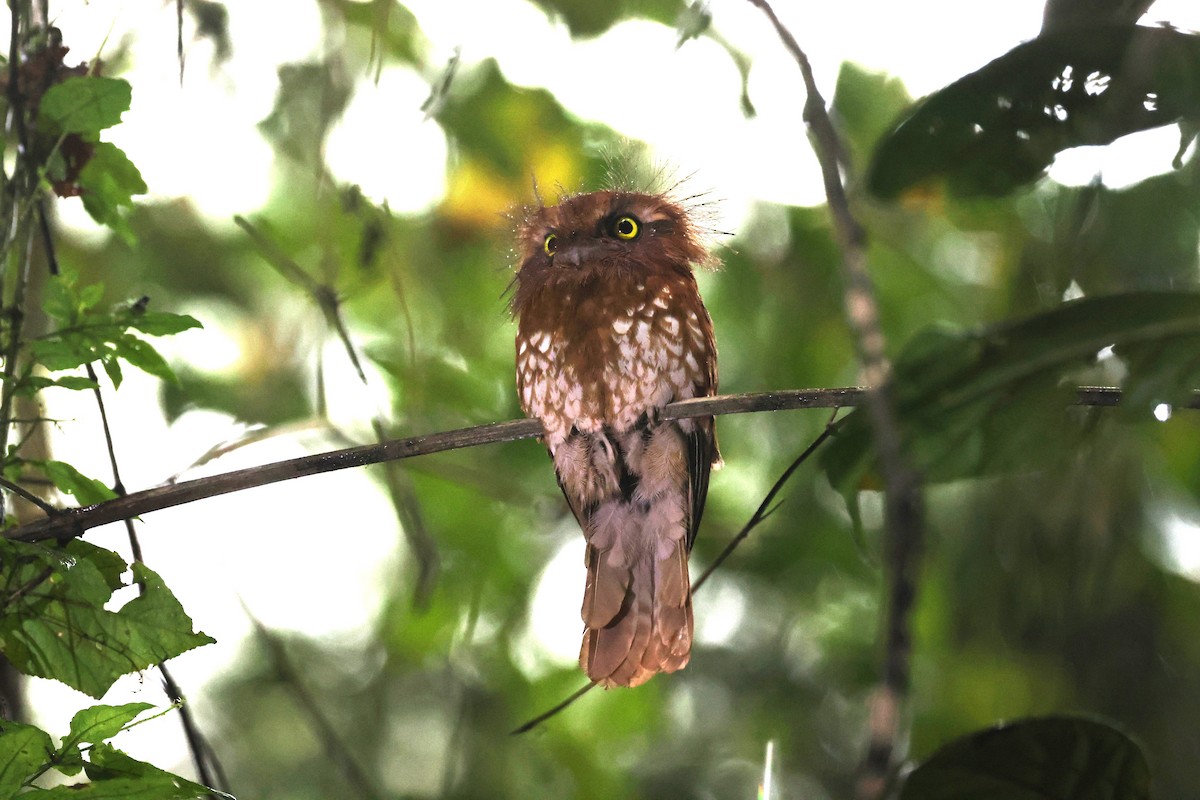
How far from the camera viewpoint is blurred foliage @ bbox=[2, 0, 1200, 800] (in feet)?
10.4

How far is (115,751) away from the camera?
1.40m

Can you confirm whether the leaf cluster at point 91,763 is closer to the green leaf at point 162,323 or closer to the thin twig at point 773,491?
the green leaf at point 162,323

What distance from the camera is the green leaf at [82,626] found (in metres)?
1.61

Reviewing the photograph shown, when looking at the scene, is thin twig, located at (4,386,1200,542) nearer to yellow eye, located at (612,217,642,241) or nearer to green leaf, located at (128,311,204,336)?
green leaf, located at (128,311,204,336)

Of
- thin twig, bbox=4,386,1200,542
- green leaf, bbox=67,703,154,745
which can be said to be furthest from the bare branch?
green leaf, bbox=67,703,154,745

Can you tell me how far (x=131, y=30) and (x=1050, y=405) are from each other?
2.57 meters

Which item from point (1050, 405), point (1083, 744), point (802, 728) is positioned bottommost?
point (802, 728)

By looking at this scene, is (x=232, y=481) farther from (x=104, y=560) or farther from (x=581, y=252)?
(x=581, y=252)

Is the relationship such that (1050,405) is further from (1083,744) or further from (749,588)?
(749,588)

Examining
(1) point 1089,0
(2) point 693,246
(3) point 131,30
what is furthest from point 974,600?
(3) point 131,30

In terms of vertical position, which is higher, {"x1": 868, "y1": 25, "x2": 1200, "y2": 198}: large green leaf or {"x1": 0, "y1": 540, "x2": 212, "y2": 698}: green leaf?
{"x1": 868, "y1": 25, "x2": 1200, "y2": 198}: large green leaf

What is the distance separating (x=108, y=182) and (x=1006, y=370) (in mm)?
1685

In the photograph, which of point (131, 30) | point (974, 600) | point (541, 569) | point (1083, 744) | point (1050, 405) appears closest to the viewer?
point (1050, 405)

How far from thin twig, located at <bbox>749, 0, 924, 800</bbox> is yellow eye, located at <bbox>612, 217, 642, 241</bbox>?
1704mm
